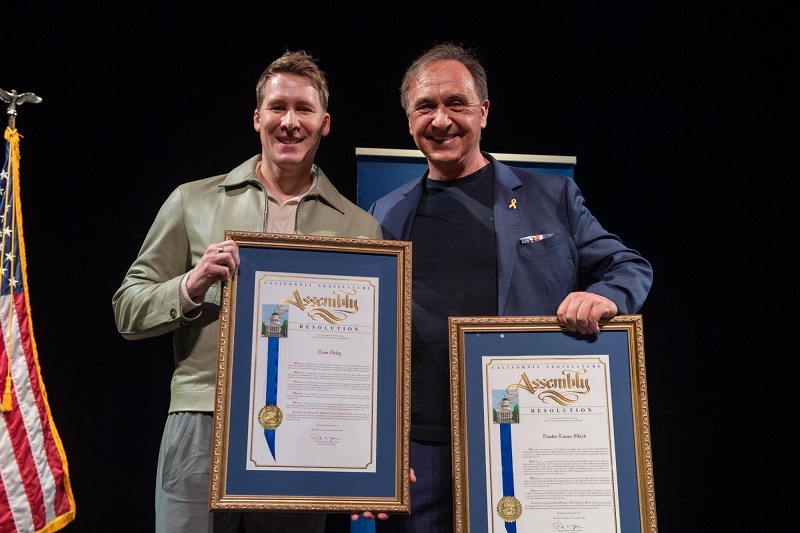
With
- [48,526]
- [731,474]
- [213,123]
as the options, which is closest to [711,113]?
[731,474]

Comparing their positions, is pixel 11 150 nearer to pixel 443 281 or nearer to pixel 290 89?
pixel 290 89

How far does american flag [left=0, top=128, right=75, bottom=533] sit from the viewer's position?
8.39ft

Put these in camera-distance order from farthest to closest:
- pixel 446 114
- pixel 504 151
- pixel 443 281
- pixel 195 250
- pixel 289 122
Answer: pixel 504 151
pixel 446 114
pixel 443 281
pixel 289 122
pixel 195 250

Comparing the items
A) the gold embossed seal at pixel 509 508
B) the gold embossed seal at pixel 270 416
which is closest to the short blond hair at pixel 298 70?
the gold embossed seal at pixel 270 416

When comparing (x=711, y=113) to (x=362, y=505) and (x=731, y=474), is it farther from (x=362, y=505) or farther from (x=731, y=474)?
(x=362, y=505)

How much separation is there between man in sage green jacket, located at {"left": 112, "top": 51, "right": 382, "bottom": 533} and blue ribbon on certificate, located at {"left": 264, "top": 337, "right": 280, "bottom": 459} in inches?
7.6

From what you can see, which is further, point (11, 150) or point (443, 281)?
point (11, 150)

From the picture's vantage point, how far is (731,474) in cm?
378

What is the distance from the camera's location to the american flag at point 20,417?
8.39 feet

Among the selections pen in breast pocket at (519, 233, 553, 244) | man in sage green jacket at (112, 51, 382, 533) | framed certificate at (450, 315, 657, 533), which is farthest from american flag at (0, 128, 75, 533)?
pen in breast pocket at (519, 233, 553, 244)

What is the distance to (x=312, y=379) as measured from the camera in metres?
1.93

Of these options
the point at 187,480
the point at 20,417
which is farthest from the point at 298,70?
the point at 20,417
